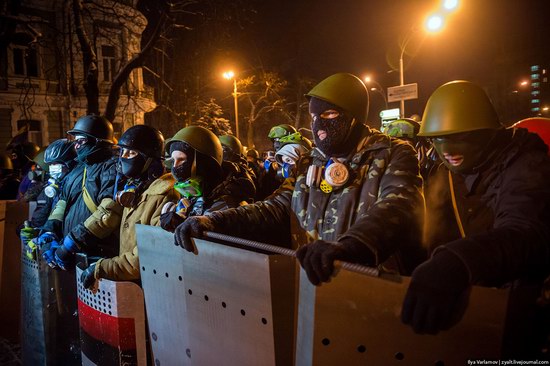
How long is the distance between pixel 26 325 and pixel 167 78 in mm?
26276

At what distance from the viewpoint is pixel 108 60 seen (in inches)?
1003

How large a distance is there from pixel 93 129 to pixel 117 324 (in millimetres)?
3234

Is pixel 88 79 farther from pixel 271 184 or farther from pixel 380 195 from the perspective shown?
pixel 380 195

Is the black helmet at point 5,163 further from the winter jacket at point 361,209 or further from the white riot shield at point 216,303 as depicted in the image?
the winter jacket at point 361,209

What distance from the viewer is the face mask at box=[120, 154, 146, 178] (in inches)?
166

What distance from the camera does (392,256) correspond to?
2428 millimetres

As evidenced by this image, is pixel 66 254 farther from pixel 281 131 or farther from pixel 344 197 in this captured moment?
pixel 281 131

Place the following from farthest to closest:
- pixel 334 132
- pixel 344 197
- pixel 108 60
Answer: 1. pixel 108 60
2. pixel 334 132
3. pixel 344 197

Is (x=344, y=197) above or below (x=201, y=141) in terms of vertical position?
below

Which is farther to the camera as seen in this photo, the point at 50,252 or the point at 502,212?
the point at 50,252

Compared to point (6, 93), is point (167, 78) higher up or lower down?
higher up

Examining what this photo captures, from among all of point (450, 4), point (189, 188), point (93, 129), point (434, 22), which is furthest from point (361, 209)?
point (434, 22)

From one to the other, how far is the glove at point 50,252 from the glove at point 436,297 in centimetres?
361

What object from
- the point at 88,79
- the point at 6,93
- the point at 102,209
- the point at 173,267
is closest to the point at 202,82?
the point at 6,93
